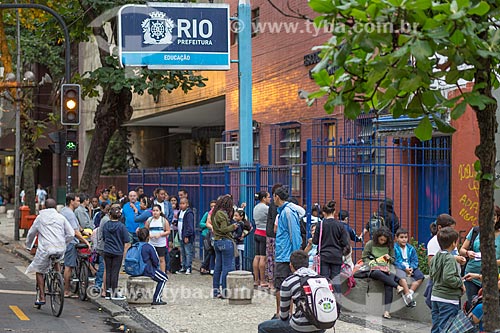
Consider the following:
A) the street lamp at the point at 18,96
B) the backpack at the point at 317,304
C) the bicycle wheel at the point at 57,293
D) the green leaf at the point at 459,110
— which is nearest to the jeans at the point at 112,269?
the bicycle wheel at the point at 57,293

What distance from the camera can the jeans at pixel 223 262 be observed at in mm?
14398

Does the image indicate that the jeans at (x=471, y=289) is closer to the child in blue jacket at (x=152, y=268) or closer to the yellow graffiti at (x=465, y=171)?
the yellow graffiti at (x=465, y=171)

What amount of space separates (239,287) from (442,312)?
5.17 m

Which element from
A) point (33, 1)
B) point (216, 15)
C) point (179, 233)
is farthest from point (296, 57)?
point (33, 1)

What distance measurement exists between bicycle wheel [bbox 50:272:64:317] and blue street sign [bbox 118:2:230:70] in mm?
5465

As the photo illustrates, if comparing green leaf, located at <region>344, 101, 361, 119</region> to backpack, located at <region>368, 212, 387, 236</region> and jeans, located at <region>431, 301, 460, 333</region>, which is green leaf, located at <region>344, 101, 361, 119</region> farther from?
backpack, located at <region>368, 212, 387, 236</region>

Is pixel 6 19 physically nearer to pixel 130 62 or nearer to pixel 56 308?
pixel 130 62

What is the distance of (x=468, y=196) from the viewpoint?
→ 1504 centimetres

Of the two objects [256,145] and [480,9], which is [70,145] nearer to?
[256,145]

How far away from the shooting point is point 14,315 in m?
13.0

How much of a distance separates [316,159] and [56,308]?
338 inches

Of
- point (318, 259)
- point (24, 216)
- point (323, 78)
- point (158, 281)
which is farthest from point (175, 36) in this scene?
point (24, 216)

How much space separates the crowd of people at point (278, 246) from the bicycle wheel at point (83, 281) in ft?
0.83

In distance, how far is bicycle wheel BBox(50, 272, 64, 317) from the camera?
12898 mm
